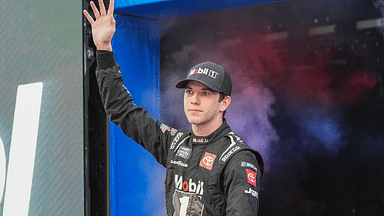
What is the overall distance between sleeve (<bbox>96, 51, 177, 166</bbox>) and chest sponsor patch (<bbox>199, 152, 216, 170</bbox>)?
306 mm

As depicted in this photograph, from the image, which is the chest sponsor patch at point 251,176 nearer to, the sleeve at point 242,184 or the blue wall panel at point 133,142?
the sleeve at point 242,184

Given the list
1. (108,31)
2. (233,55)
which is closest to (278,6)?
(233,55)

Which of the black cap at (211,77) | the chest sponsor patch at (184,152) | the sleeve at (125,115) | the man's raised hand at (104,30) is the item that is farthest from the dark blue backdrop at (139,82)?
the chest sponsor patch at (184,152)

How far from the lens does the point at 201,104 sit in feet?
6.17

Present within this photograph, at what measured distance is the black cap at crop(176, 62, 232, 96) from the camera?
1.87m

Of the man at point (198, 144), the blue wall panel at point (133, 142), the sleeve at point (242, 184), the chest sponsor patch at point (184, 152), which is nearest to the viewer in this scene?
the sleeve at point (242, 184)

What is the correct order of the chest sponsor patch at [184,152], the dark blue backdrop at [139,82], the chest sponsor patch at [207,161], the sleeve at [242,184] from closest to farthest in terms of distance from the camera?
1. the sleeve at [242,184]
2. the chest sponsor patch at [207,161]
3. the chest sponsor patch at [184,152]
4. the dark blue backdrop at [139,82]

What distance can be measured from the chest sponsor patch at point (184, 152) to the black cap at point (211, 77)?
1.08 feet

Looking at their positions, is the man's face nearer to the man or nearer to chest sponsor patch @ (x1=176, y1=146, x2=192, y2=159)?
the man

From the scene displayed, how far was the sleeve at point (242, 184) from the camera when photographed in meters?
1.60

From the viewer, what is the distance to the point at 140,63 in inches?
124

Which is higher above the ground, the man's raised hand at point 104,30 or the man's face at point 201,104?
the man's raised hand at point 104,30

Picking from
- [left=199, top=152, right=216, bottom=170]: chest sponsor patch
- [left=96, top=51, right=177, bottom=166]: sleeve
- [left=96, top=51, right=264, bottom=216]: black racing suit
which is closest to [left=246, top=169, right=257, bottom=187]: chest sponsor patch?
[left=96, top=51, right=264, bottom=216]: black racing suit

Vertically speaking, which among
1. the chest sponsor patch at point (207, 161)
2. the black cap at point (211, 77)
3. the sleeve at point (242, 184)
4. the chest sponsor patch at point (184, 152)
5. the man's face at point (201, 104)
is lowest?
the sleeve at point (242, 184)
